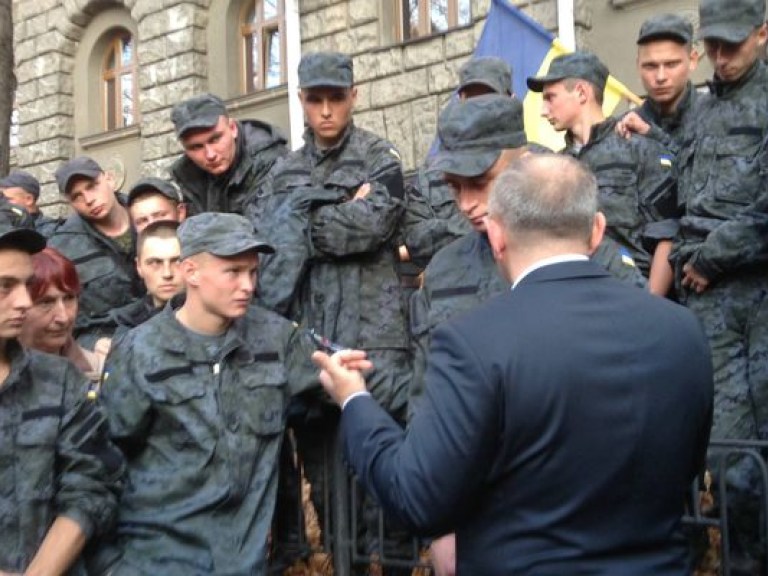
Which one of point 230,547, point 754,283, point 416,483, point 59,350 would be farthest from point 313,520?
point 416,483

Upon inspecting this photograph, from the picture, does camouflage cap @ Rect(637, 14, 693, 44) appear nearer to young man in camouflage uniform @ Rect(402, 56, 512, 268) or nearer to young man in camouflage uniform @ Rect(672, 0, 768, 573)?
Result: young man in camouflage uniform @ Rect(672, 0, 768, 573)

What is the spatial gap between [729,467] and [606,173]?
1.50 meters

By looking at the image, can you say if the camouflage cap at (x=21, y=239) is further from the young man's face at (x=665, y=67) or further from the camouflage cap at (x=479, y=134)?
the young man's face at (x=665, y=67)

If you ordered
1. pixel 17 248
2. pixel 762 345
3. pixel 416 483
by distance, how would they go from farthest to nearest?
1. pixel 762 345
2. pixel 17 248
3. pixel 416 483

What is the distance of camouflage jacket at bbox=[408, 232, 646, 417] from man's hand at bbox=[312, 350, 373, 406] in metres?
0.50

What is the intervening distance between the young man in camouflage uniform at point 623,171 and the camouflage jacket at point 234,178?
1409 mm

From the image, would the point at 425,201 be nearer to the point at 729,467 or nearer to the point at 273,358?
the point at 273,358

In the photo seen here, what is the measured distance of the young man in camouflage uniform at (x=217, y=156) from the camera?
201 inches

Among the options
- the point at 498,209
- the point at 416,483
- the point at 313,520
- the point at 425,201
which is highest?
the point at 425,201

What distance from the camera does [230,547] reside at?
3.65m

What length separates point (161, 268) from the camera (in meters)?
4.69

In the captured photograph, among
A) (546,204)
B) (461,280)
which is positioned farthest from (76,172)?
(546,204)

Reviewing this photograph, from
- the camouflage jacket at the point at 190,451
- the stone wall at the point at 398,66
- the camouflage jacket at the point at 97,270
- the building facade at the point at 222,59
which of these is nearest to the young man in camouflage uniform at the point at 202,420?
the camouflage jacket at the point at 190,451

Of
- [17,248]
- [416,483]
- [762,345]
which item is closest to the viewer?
[416,483]
